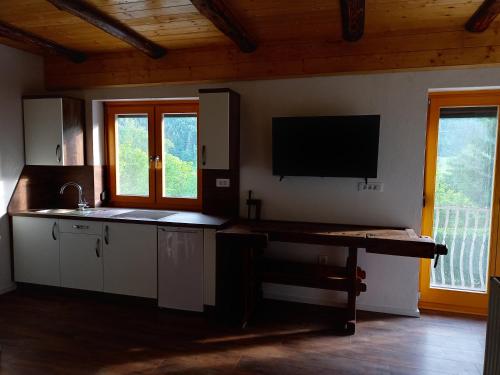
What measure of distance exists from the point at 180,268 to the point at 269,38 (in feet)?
7.32

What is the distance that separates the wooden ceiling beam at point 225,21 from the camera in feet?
7.74

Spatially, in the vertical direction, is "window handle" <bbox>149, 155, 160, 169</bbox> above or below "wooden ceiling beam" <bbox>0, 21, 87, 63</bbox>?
below

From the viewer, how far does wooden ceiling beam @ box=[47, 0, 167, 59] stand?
8.14ft

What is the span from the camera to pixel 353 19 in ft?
8.30

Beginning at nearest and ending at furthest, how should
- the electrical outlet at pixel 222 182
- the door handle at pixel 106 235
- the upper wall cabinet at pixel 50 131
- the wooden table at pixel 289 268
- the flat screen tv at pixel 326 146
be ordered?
the wooden table at pixel 289 268 < the flat screen tv at pixel 326 146 < the door handle at pixel 106 235 < the electrical outlet at pixel 222 182 < the upper wall cabinet at pixel 50 131

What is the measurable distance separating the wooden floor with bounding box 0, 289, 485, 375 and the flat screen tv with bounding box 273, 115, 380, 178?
1.30 metres

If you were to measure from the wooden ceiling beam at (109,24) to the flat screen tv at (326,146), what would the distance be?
142 cm

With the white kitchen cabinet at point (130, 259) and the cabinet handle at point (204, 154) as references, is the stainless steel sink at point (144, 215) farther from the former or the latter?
the cabinet handle at point (204, 154)

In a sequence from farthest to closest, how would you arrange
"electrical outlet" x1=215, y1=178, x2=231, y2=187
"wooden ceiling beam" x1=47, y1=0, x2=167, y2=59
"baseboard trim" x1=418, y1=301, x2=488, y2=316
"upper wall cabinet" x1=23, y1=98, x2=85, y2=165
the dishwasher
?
"upper wall cabinet" x1=23, y1=98, x2=85, y2=165, "electrical outlet" x1=215, y1=178, x2=231, y2=187, "baseboard trim" x1=418, y1=301, x2=488, y2=316, the dishwasher, "wooden ceiling beam" x1=47, y1=0, x2=167, y2=59

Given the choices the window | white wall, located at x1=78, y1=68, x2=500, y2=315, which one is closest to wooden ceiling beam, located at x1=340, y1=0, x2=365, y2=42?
white wall, located at x1=78, y1=68, x2=500, y2=315

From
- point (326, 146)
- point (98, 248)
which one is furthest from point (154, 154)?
point (326, 146)

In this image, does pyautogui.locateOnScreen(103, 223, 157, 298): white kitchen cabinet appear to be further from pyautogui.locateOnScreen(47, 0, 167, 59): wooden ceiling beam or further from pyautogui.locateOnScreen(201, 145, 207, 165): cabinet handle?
pyautogui.locateOnScreen(47, 0, 167, 59): wooden ceiling beam

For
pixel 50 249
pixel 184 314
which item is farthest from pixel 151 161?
pixel 184 314

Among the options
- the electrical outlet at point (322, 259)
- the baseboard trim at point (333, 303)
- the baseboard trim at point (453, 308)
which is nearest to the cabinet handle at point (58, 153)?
the baseboard trim at point (333, 303)
